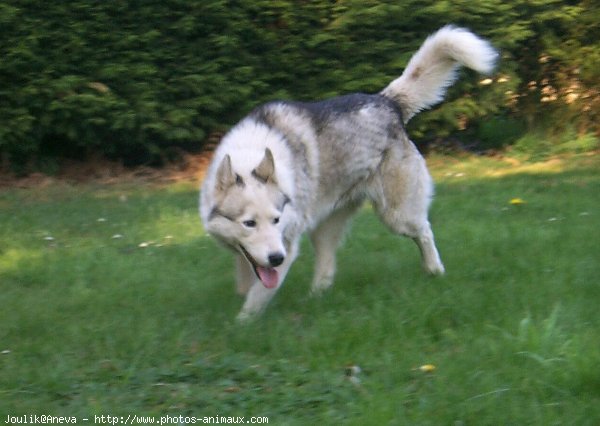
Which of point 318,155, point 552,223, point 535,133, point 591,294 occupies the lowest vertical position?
point 535,133

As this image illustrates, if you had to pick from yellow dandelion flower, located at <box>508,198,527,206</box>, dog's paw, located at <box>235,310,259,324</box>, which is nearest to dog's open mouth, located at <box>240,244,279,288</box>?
dog's paw, located at <box>235,310,259,324</box>

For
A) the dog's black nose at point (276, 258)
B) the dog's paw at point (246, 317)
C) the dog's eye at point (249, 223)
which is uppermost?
the dog's eye at point (249, 223)

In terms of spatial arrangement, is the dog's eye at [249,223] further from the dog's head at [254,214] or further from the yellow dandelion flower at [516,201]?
the yellow dandelion flower at [516,201]

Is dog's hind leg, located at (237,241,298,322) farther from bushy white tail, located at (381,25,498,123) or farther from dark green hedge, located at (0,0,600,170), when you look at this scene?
dark green hedge, located at (0,0,600,170)

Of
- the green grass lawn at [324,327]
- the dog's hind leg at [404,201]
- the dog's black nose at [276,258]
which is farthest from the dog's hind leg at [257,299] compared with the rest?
the dog's hind leg at [404,201]

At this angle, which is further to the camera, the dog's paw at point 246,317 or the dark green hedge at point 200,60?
the dark green hedge at point 200,60

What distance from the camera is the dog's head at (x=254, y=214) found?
464 cm

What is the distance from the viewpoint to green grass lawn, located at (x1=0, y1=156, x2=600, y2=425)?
3.55m

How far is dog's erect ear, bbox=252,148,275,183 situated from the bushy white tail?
4.81ft

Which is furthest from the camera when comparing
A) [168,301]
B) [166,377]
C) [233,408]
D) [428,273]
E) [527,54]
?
[527,54]

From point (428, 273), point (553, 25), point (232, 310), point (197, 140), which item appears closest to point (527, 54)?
point (553, 25)

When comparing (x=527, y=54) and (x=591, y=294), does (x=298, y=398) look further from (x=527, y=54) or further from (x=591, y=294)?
(x=527, y=54)

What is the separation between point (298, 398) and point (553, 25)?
8026 mm

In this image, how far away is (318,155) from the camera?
5.36 m
